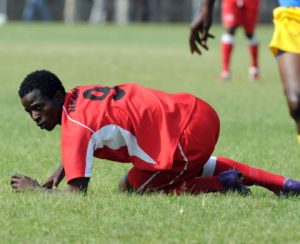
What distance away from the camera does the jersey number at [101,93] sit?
6523mm

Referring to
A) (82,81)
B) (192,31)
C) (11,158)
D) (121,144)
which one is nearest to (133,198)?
(121,144)

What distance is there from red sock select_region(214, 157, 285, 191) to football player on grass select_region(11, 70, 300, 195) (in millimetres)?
10

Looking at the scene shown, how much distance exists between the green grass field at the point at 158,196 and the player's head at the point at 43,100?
1.60 ft

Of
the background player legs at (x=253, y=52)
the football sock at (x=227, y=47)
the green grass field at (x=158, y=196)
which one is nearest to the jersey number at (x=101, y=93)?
the green grass field at (x=158, y=196)

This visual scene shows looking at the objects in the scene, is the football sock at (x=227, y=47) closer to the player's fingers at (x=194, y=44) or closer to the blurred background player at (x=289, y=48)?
the blurred background player at (x=289, y=48)

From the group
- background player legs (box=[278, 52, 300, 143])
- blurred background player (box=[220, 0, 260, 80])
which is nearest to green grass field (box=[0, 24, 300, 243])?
blurred background player (box=[220, 0, 260, 80])

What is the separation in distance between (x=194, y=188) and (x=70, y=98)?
102 centimetres

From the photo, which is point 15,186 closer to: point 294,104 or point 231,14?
point 294,104

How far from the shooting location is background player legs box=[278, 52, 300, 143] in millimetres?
6641

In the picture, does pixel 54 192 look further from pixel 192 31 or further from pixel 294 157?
pixel 294 157

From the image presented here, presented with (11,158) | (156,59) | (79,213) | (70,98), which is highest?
(70,98)

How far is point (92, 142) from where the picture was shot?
6277 mm

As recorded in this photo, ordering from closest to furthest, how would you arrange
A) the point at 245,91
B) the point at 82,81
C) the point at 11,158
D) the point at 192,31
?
the point at 192,31, the point at 11,158, the point at 245,91, the point at 82,81

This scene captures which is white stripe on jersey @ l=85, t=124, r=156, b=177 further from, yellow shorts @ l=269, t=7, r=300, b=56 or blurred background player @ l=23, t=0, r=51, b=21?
blurred background player @ l=23, t=0, r=51, b=21
